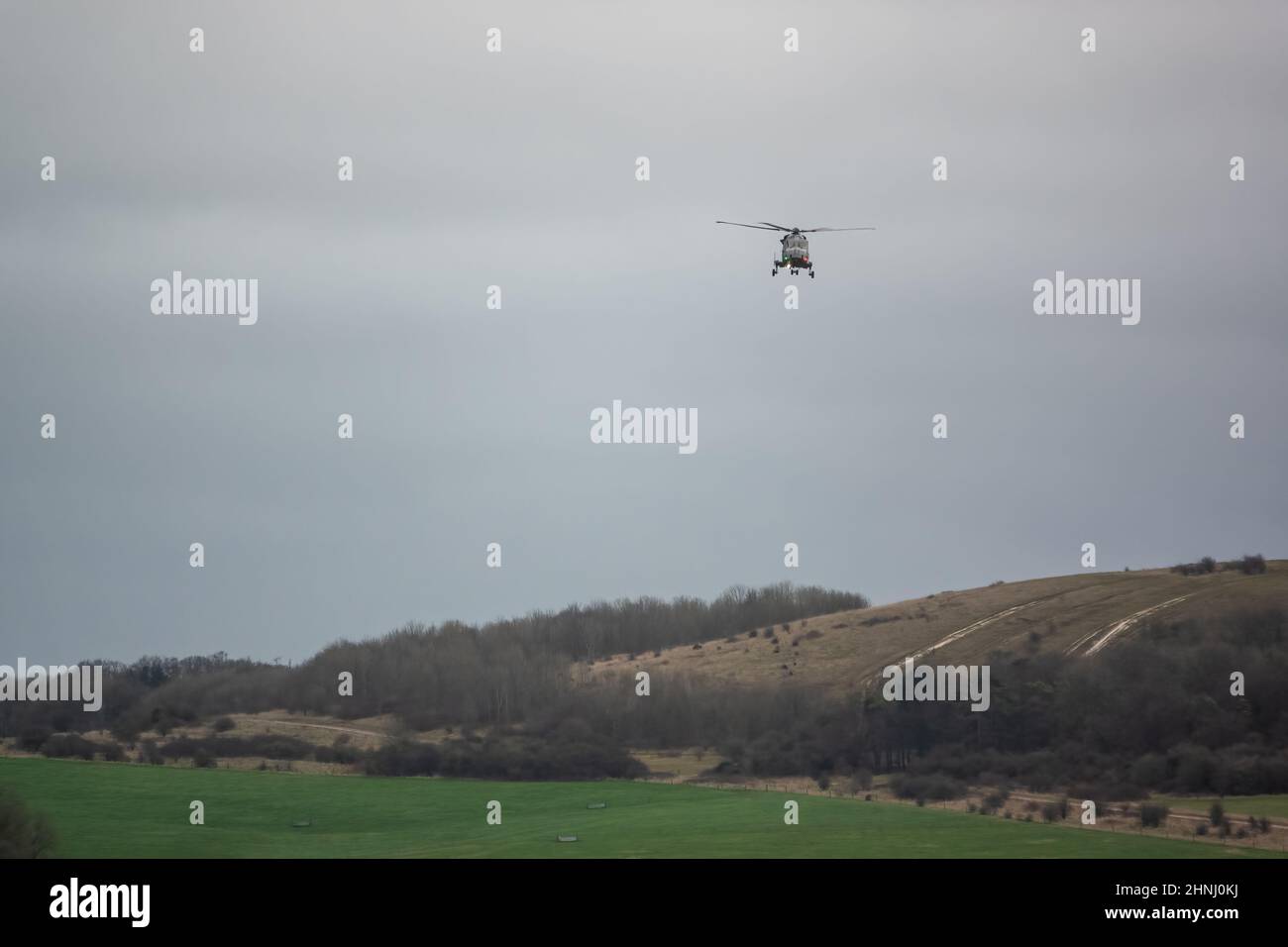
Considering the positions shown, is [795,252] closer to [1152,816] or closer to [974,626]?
[1152,816]

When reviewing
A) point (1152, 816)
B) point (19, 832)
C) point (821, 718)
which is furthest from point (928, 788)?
point (19, 832)

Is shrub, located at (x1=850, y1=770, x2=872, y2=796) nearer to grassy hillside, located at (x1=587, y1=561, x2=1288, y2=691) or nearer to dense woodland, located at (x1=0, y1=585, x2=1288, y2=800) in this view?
dense woodland, located at (x1=0, y1=585, x2=1288, y2=800)

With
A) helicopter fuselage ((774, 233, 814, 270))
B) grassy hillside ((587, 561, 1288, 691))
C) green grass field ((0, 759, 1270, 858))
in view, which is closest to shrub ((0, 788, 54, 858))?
green grass field ((0, 759, 1270, 858))

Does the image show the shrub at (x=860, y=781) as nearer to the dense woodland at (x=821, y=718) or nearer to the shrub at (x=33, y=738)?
the dense woodland at (x=821, y=718)

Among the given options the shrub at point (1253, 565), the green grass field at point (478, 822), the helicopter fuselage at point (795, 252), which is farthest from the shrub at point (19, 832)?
the shrub at point (1253, 565)
